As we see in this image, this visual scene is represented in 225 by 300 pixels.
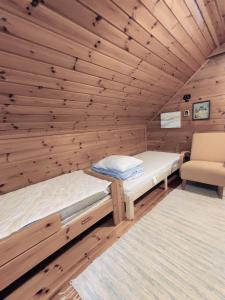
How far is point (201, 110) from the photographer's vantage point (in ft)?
9.72

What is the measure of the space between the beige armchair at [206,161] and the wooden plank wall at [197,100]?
0.95 feet

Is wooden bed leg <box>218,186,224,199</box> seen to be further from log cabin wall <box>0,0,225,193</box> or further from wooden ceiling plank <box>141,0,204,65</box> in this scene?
wooden ceiling plank <box>141,0,204,65</box>

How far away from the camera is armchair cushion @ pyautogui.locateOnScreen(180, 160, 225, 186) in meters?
2.13

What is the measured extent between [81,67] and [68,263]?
1.76m

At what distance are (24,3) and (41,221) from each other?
1.41 metres

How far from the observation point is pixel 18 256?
3.64ft

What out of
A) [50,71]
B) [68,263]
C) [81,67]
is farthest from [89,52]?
[68,263]

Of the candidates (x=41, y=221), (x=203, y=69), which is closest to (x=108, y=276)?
(x=41, y=221)

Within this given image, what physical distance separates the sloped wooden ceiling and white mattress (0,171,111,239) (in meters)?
0.69

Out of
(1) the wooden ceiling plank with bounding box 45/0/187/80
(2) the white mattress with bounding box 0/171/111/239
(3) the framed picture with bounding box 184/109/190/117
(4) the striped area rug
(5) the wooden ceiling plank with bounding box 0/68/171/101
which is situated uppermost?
(1) the wooden ceiling plank with bounding box 45/0/187/80

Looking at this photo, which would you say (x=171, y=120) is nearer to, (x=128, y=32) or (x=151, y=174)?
(x=151, y=174)

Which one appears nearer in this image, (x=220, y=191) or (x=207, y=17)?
(x=207, y=17)

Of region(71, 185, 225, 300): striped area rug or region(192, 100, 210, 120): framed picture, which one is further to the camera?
region(192, 100, 210, 120): framed picture

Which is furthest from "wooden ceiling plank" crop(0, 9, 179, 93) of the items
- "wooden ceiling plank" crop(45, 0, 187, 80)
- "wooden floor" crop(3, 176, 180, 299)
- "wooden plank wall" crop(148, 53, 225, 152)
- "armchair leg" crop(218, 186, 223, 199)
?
"armchair leg" crop(218, 186, 223, 199)
